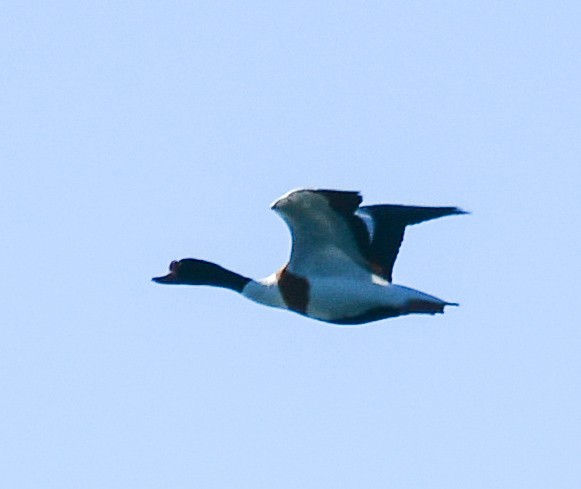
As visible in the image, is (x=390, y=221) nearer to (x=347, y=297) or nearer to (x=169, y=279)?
(x=347, y=297)

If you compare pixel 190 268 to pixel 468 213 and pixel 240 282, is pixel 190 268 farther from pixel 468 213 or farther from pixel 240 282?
pixel 468 213

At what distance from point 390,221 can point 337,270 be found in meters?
1.25

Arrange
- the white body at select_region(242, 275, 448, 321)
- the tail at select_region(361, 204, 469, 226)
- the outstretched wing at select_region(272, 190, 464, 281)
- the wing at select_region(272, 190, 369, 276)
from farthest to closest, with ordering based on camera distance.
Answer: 1. the tail at select_region(361, 204, 469, 226)
2. the white body at select_region(242, 275, 448, 321)
3. the outstretched wing at select_region(272, 190, 464, 281)
4. the wing at select_region(272, 190, 369, 276)

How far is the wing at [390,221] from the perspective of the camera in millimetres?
28531

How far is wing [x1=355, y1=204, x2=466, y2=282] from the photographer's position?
28.5m

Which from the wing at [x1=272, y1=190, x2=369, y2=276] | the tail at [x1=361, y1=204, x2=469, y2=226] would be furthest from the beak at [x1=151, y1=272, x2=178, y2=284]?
the tail at [x1=361, y1=204, x2=469, y2=226]

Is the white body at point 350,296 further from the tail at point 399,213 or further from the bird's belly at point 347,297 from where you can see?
the tail at point 399,213

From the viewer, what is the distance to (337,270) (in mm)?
27875

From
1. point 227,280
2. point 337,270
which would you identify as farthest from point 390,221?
point 227,280

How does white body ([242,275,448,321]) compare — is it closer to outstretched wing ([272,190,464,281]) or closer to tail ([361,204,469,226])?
outstretched wing ([272,190,464,281])

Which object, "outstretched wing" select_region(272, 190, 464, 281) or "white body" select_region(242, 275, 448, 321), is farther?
"white body" select_region(242, 275, 448, 321)

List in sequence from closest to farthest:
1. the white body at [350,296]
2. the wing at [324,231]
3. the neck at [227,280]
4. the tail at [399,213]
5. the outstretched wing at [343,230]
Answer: the wing at [324,231], the outstretched wing at [343,230], the white body at [350,296], the neck at [227,280], the tail at [399,213]

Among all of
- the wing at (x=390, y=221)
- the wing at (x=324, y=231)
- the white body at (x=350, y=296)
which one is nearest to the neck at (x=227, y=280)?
the wing at (x=324, y=231)

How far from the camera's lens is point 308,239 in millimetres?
27328
